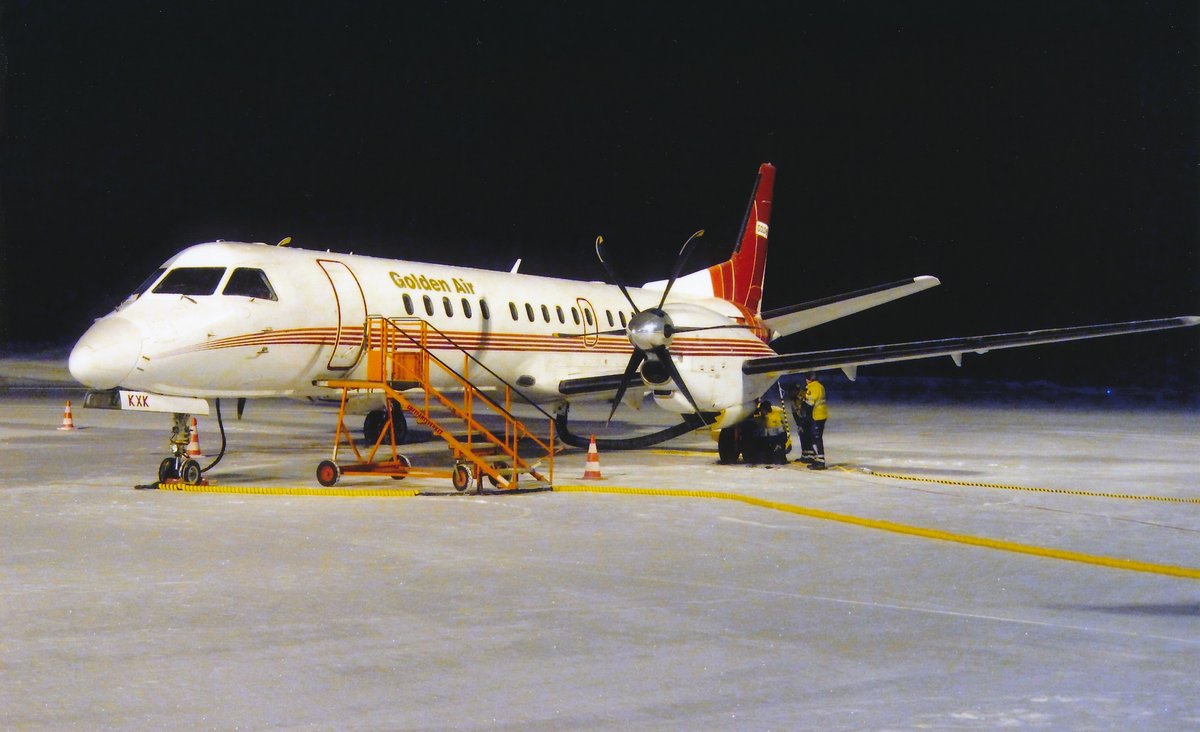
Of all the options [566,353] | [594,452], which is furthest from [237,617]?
[566,353]

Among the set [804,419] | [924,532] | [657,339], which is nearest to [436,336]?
[657,339]

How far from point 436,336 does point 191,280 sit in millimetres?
3832

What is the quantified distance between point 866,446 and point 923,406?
15990mm

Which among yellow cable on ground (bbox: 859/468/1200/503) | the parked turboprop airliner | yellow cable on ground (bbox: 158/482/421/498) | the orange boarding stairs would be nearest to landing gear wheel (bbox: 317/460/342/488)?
the orange boarding stairs

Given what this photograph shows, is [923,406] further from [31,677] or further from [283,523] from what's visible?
[31,677]

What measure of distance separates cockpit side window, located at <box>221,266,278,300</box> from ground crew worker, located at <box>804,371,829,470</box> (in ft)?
24.0

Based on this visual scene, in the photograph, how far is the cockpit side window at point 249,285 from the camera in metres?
14.1

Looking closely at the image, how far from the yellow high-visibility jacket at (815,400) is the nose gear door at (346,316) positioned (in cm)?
619

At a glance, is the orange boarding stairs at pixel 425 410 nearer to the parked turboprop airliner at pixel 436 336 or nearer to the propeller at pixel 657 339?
the parked turboprop airliner at pixel 436 336

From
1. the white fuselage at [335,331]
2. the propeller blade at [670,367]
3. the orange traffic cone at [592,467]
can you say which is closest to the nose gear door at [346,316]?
the white fuselage at [335,331]

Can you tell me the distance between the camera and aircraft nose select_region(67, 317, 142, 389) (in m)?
12.4

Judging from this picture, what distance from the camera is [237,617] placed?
22.2 ft

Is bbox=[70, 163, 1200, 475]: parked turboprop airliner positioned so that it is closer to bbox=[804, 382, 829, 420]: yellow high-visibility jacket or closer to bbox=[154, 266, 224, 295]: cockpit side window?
bbox=[154, 266, 224, 295]: cockpit side window

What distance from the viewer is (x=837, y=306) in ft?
67.4
